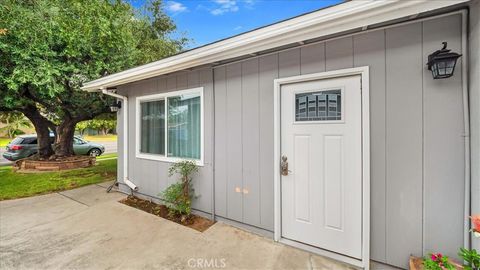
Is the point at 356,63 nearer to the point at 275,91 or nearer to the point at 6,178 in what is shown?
the point at 275,91

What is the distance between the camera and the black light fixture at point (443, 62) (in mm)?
1840

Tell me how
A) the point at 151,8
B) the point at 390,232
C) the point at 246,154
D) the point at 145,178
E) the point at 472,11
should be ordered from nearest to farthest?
the point at 472,11 → the point at 390,232 → the point at 246,154 → the point at 145,178 → the point at 151,8

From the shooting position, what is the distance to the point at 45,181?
605 cm

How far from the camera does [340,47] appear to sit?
8.00 ft

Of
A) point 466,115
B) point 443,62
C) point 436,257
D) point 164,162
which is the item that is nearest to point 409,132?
point 466,115

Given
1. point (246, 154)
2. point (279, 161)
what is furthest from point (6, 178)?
point (279, 161)

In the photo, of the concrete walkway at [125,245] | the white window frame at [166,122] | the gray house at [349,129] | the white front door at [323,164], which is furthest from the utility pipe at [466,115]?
the white window frame at [166,122]

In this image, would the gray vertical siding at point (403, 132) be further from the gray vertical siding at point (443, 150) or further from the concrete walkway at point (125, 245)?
Answer: the concrete walkway at point (125, 245)

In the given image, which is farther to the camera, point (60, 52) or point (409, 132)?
point (60, 52)

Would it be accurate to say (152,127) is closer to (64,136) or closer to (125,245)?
(125,245)

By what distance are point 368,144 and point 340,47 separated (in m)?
1.10

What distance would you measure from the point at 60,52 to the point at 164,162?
15.5 ft

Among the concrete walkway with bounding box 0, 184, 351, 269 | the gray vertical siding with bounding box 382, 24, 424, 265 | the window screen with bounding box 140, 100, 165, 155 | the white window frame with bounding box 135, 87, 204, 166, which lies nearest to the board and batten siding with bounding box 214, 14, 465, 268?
the gray vertical siding with bounding box 382, 24, 424, 265

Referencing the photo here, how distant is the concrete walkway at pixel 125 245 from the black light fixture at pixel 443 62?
2.09 m
